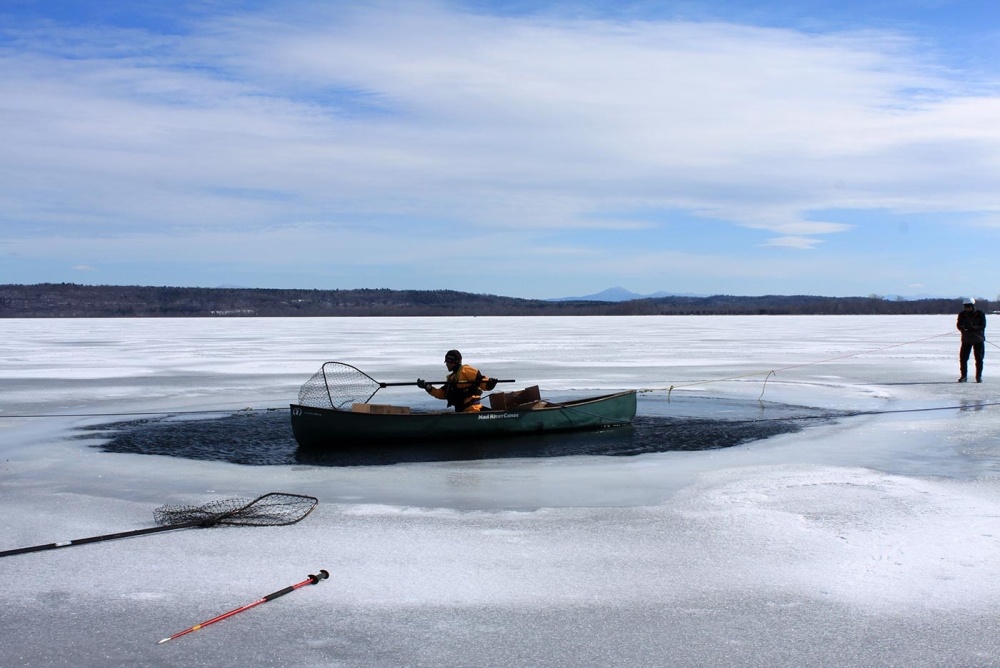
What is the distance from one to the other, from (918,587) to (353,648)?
290cm

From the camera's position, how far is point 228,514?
6.18 meters

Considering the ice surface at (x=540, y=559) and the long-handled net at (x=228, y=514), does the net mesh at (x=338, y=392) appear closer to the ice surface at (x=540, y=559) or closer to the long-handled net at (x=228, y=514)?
the ice surface at (x=540, y=559)

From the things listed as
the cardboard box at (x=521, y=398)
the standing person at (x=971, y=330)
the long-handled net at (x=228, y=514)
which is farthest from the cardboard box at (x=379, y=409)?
the standing person at (x=971, y=330)

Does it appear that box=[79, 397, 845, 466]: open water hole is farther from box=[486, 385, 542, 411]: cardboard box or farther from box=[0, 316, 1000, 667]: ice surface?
box=[486, 385, 542, 411]: cardboard box

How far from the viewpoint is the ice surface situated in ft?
13.0

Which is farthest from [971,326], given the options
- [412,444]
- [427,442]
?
[412,444]

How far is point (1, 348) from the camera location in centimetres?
2905

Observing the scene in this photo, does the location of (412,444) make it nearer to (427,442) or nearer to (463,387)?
(427,442)

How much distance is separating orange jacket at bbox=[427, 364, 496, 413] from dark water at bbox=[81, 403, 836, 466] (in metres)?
0.58

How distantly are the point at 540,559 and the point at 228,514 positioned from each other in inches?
90.6

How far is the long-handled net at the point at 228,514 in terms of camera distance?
569cm

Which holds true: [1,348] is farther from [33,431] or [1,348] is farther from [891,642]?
[891,642]

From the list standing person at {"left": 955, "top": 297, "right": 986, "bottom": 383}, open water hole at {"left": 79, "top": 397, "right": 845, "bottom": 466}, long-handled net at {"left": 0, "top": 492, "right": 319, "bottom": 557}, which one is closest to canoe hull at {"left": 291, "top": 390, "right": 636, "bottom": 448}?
open water hole at {"left": 79, "top": 397, "right": 845, "bottom": 466}

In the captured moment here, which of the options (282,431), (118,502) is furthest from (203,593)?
(282,431)
